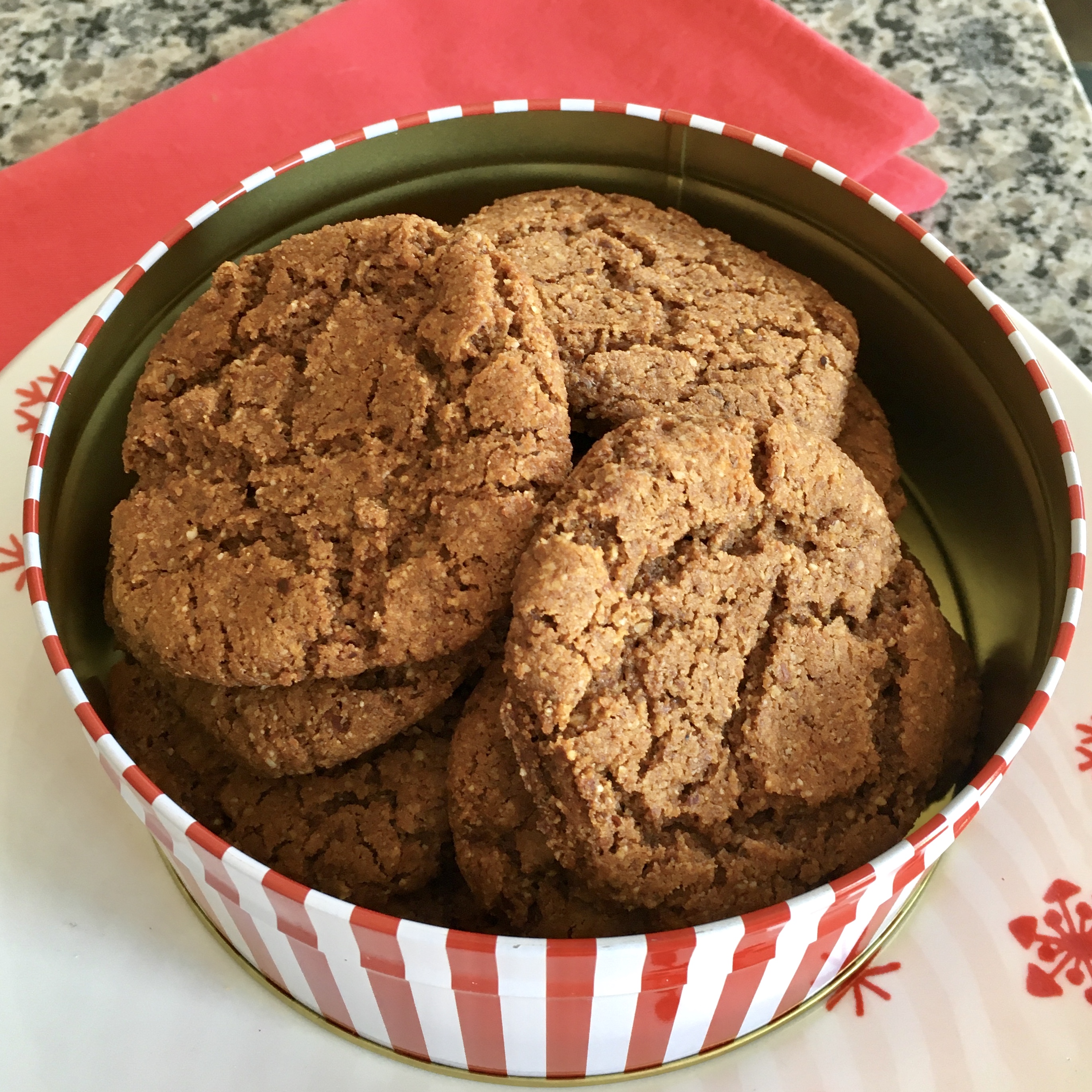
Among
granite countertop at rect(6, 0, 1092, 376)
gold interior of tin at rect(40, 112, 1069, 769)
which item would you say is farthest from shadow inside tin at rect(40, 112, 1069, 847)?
granite countertop at rect(6, 0, 1092, 376)

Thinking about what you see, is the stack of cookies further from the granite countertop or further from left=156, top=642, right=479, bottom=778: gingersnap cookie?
the granite countertop

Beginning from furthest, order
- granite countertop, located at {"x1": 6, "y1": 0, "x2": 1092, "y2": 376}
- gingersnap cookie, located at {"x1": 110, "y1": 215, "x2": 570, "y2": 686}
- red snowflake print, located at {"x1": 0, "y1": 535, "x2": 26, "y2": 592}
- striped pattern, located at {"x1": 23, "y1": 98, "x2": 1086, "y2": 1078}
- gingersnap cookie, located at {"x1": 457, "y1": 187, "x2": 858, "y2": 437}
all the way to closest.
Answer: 1. granite countertop, located at {"x1": 6, "y1": 0, "x2": 1092, "y2": 376}
2. red snowflake print, located at {"x1": 0, "y1": 535, "x2": 26, "y2": 592}
3. gingersnap cookie, located at {"x1": 457, "y1": 187, "x2": 858, "y2": 437}
4. gingersnap cookie, located at {"x1": 110, "y1": 215, "x2": 570, "y2": 686}
5. striped pattern, located at {"x1": 23, "y1": 98, "x2": 1086, "y2": 1078}

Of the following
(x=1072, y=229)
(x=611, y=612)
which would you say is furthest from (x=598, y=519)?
(x=1072, y=229)

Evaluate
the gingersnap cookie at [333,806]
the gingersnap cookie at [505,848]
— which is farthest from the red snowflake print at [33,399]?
the gingersnap cookie at [505,848]

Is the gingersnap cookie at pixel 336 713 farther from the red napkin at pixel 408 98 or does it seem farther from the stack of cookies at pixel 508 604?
the red napkin at pixel 408 98

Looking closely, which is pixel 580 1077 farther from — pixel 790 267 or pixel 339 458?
pixel 790 267
